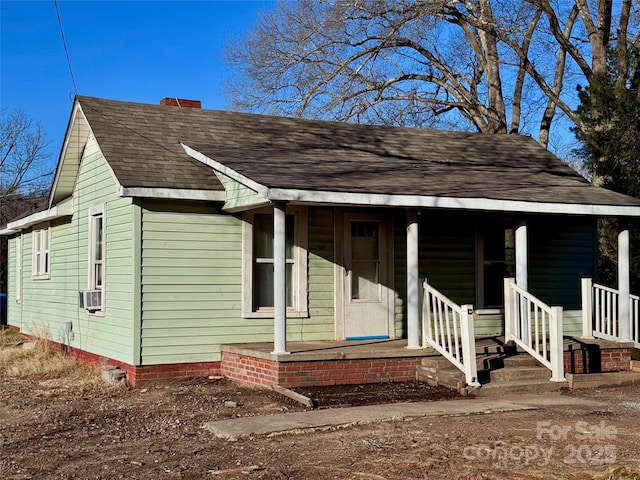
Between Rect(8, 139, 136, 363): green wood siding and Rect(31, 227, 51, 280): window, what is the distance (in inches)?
8.9

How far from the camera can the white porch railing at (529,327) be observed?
36.0 ft

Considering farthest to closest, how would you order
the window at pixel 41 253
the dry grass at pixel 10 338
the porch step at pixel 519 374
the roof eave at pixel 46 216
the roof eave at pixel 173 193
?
1. the dry grass at pixel 10 338
2. the window at pixel 41 253
3. the roof eave at pixel 46 216
4. the roof eave at pixel 173 193
5. the porch step at pixel 519 374

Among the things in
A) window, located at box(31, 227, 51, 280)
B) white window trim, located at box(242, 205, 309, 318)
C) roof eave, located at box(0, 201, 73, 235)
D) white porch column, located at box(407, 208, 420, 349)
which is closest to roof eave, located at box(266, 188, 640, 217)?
white porch column, located at box(407, 208, 420, 349)

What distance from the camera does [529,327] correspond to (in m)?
11.5

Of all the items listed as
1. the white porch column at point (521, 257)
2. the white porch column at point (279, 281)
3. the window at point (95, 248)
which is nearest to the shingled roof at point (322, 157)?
the white porch column at point (279, 281)

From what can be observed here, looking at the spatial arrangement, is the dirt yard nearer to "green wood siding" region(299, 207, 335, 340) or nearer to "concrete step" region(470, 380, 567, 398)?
"concrete step" region(470, 380, 567, 398)

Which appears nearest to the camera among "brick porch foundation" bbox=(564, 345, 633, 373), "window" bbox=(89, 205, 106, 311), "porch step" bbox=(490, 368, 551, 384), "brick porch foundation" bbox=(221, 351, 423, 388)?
"brick porch foundation" bbox=(221, 351, 423, 388)

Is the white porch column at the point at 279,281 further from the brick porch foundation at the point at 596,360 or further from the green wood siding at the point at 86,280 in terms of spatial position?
the brick porch foundation at the point at 596,360

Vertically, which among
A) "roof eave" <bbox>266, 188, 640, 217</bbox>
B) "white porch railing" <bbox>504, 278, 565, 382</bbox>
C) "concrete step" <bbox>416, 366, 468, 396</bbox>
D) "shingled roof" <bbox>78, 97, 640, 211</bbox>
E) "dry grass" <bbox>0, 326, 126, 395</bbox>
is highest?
"shingled roof" <bbox>78, 97, 640, 211</bbox>

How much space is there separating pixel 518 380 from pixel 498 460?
4408 mm

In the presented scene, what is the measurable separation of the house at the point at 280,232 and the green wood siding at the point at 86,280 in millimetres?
56

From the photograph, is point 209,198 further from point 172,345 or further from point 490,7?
point 490,7

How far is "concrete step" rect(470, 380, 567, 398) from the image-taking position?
33.8 feet

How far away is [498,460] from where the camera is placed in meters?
6.72
